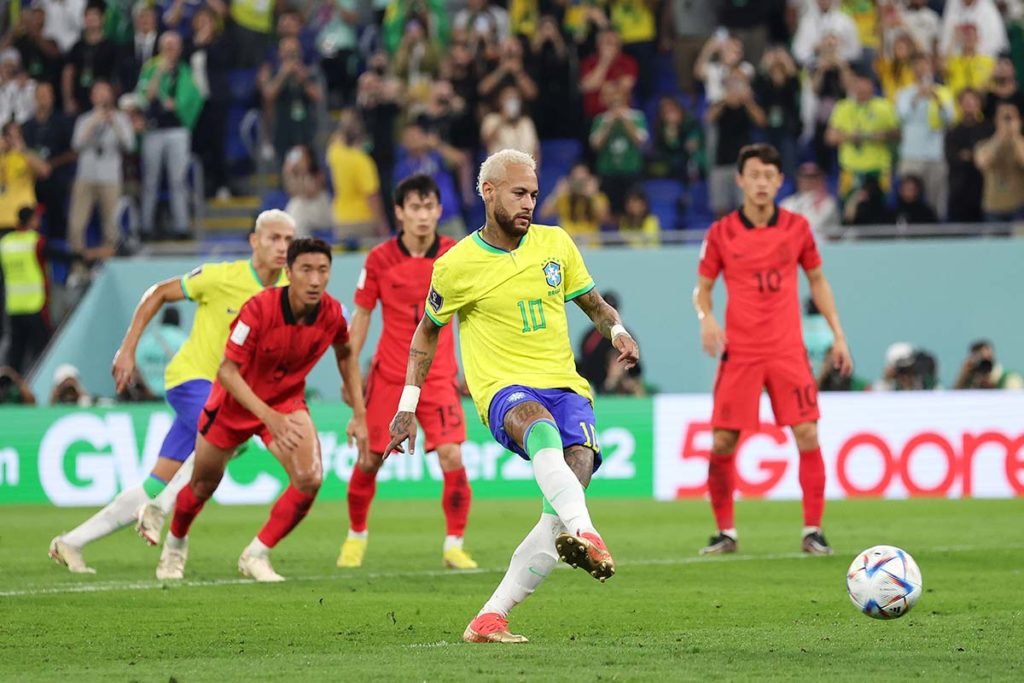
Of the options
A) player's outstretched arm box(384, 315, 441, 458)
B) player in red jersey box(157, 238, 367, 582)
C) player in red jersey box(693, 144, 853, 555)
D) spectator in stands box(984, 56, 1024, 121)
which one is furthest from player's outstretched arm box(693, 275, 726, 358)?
spectator in stands box(984, 56, 1024, 121)

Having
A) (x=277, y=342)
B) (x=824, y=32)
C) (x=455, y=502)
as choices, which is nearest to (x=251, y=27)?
(x=824, y=32)

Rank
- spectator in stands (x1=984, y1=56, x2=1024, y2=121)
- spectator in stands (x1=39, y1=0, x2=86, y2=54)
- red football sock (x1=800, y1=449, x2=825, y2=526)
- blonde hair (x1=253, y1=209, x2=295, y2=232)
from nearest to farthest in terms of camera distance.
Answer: blonde hair (x1=253, y1=209, x2=295, y2=232)
red football sock (x1=800, y1=449, x2=825, y2=526)
spectator in stands (x1=984, y1=56, x2=1024, y2=121)
spectator in stands (x1=39, y1=0, x2=86, y2=54)

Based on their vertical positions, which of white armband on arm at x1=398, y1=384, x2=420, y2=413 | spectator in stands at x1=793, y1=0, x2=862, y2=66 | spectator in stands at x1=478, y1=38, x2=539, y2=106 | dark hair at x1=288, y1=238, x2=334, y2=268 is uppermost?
spectator in stands at x1=793, y1=0, x2=862, y2=66

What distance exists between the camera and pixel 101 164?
77.2 feet

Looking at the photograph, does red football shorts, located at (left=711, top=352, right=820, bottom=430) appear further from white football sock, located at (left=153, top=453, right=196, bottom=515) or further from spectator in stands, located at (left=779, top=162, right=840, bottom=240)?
spectator in stands, located at (left=779, top=162, right=840, bottom=240)

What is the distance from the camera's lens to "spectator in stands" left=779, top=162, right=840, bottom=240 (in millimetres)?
21391

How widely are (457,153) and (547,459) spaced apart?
14769 millimetres

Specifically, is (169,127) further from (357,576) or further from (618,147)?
(357,576)

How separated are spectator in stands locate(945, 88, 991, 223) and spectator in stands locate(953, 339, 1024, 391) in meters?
2.06

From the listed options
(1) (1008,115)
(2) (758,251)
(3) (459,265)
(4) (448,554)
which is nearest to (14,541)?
(4) (448,554)

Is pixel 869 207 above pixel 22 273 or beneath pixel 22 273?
above

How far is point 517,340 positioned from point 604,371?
40.7 feet

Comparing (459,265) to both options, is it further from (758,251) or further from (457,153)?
(457,153)

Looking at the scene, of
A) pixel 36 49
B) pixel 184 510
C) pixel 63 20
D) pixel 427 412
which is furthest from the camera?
pixel 63 20
